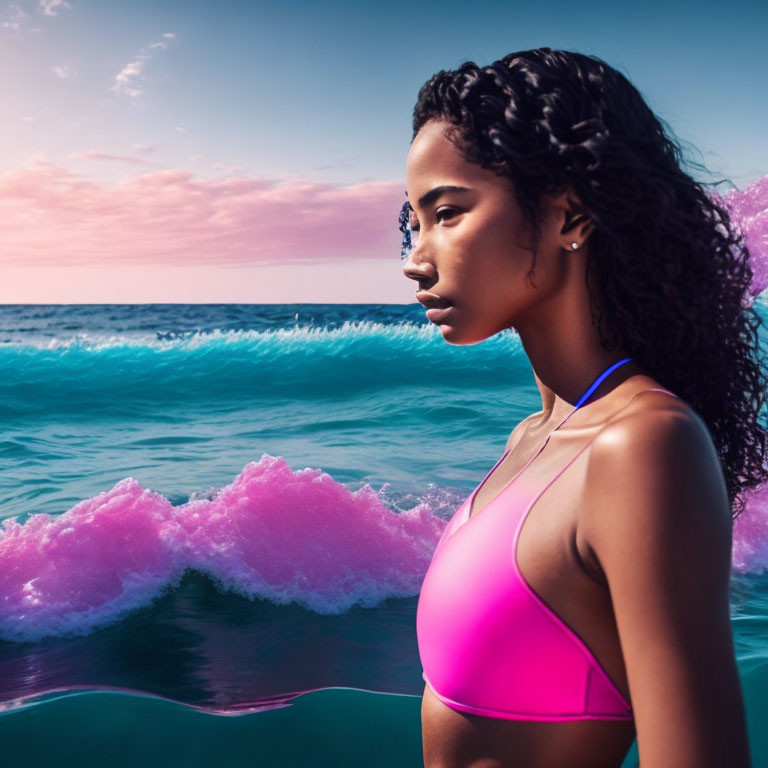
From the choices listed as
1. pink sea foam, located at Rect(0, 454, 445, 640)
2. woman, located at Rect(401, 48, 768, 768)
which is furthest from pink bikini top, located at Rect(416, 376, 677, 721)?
pink sea foam, located at Rect(0, 454, 445, 640)

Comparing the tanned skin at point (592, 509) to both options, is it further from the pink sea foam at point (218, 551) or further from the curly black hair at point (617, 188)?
the pink sea foam at point (218, 551)

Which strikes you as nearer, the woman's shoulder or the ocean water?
the woman's shoulder

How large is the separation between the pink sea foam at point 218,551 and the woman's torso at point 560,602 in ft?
8.33

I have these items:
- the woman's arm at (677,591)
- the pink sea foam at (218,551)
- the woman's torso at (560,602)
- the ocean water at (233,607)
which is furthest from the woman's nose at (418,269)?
the pink sea foam at (218,551)

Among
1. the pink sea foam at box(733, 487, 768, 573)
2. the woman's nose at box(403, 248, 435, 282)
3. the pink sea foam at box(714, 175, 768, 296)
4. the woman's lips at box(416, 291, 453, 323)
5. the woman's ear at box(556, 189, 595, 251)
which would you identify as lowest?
the pink sea foam at box(733, 487, 768, 573)

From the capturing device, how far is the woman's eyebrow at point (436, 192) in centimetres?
118

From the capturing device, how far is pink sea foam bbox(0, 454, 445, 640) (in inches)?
142

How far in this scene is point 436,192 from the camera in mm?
1202

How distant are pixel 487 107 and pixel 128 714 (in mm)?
2044

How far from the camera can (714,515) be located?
2.91 feet

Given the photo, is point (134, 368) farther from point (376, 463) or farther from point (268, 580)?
point (268, 580)

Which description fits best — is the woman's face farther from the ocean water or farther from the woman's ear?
the ocean water

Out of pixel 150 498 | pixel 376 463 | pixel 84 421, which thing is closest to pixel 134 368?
pixel 84 421

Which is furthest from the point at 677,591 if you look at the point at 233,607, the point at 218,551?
the point at 218,551
